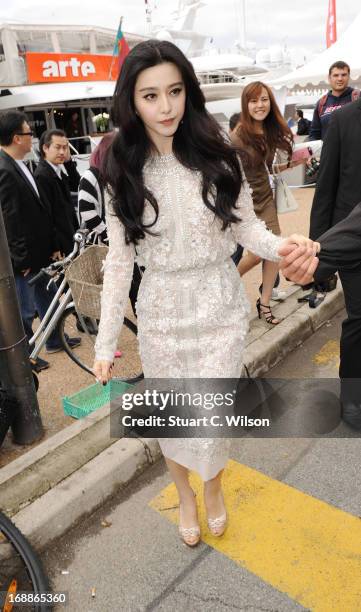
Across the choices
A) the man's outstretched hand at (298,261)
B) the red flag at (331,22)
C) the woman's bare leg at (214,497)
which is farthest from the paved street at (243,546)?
the red flag at (331,22)

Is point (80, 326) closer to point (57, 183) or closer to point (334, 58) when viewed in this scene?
point (57, 183)

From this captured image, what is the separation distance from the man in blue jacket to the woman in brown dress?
2.57m

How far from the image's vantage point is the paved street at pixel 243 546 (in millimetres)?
1984

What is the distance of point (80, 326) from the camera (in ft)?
13.1

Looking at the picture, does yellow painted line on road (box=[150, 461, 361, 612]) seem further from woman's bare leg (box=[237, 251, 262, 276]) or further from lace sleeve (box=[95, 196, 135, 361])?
woman's bare leg (box=[237, 251, 262, 276])

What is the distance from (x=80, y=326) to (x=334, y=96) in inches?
187

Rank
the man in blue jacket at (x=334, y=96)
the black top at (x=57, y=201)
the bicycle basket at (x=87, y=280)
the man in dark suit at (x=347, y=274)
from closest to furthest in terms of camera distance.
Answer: the man in dark suit at (x=347, y=274)
the bicycle basket at (x=87, y=280)
the black top at (x=57, y=201)
the man in blue jacket at (x=334, y=96)

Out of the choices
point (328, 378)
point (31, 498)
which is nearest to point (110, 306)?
point (31, 498)

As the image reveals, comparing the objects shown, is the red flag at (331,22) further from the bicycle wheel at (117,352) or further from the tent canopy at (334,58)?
the bicycle wheel at (117,352)

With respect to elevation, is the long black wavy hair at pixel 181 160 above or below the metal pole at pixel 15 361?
above

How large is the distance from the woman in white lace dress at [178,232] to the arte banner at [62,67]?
749 inches

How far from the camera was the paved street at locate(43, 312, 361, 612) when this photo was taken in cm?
198

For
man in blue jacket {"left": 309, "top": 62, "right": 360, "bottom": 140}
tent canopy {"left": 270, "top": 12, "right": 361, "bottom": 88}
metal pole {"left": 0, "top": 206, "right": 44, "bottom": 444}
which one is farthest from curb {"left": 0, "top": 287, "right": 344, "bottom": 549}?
tent canopy {"left": 270, "top": 12, "right": 361, "bottom": 88}

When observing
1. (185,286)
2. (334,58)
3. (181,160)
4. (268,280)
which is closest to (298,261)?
(185,286)
